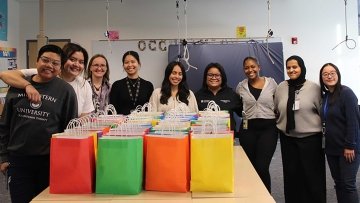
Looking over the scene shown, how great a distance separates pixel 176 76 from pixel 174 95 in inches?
6.2

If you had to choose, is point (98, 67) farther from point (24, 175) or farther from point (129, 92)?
point (24, 175)

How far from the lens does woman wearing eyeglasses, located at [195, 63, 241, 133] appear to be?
2.69 m

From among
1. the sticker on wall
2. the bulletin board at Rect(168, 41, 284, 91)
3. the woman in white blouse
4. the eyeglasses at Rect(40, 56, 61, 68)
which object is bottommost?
the woman in white blouse

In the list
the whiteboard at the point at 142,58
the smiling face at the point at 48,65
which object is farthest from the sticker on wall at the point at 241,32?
the smiling face at the point at 48,65

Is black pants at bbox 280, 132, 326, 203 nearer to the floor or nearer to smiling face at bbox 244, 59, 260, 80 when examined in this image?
the floor

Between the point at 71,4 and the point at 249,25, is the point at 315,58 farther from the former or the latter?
the point at 71,4

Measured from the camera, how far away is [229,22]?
5719 millimetres

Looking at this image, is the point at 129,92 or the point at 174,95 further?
the point at 129,92

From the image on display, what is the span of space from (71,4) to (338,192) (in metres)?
5.37

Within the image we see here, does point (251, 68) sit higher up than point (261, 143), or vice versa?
point (251, 68)

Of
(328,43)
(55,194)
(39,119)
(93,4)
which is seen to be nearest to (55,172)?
(55,194)

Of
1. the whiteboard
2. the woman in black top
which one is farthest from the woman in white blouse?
the whiteboard

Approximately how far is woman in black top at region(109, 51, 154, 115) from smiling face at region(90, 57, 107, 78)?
0.19 metres

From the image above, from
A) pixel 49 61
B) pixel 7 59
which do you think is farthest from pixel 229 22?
pixel 49 61
